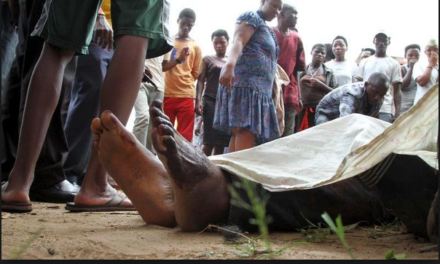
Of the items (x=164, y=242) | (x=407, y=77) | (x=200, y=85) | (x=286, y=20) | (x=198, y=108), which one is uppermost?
(x=286, y=20)

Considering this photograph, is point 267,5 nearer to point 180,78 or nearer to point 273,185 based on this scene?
point 180,78

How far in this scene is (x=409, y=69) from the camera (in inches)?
299

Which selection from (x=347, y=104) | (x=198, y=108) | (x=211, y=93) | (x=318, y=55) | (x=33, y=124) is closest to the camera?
(x=33, y=124)

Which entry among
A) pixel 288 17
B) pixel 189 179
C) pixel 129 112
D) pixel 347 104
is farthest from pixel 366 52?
pixel 189 179

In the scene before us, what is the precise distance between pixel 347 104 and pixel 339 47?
2.41 m

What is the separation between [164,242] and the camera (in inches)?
59.7

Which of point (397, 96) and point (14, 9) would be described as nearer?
point (14, 9)

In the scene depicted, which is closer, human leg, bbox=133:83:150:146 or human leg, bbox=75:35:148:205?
human leg, bbox=75:35:148:205

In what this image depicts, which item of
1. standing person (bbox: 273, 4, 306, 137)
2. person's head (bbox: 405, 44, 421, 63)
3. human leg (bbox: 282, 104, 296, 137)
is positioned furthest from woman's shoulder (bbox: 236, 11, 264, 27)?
person's head (bbox: 405, 44, 421, 63)

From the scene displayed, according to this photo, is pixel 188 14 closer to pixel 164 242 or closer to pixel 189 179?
pixel 189 179

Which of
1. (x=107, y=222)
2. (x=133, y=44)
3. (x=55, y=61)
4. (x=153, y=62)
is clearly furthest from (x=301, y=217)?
(x=153, y=62)

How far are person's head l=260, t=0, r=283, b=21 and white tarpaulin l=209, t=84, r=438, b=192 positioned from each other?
7.11 ft

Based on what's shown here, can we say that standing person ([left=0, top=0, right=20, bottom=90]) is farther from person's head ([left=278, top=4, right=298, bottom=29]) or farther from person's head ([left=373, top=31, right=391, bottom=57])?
person's head ([left=373, top=31, right=391, bottom=57])

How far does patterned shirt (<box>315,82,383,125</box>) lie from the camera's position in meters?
4.91
